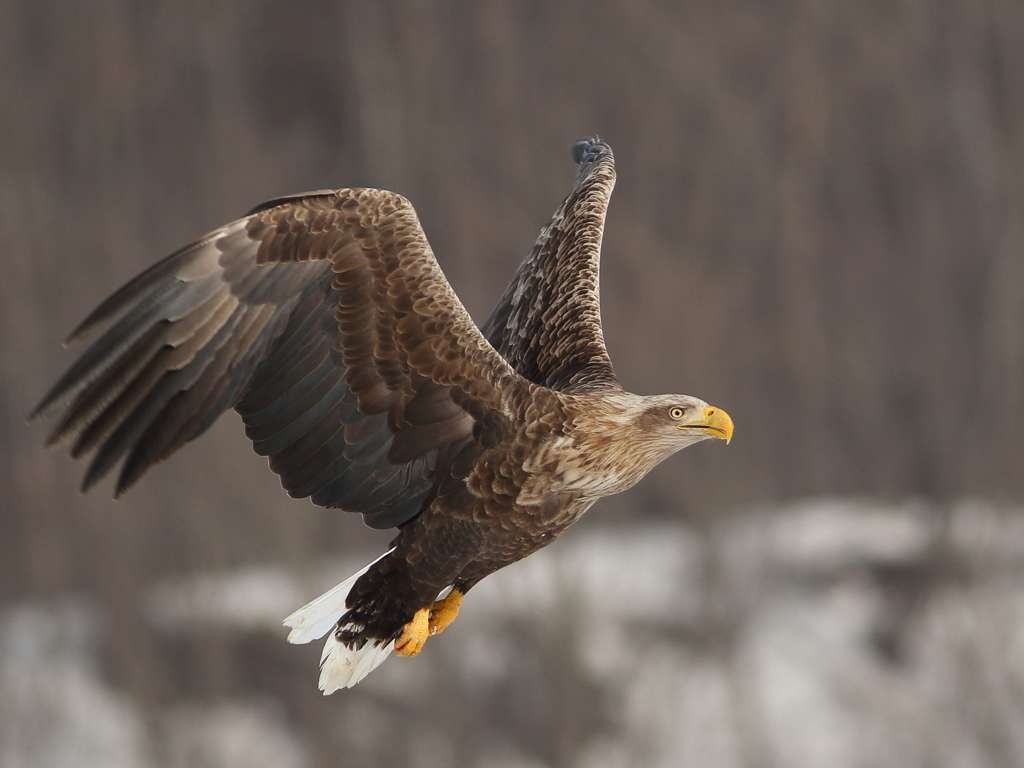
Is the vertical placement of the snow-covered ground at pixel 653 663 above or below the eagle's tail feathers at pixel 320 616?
below

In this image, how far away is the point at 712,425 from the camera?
14.0 feet

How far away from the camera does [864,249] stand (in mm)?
16016

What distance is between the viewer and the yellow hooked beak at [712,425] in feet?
13.9

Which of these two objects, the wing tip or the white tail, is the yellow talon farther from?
the wing tip

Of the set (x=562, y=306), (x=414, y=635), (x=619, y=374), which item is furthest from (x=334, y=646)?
(x=619, y=374)

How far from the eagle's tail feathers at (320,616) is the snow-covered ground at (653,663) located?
859 centimetres

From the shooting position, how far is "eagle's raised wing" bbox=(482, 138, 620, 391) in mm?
4980

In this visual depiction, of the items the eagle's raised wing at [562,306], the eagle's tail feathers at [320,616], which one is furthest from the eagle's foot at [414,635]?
the eagle's raised wing at [562,306]

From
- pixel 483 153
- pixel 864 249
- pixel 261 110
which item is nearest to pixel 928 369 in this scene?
pixel 864 249

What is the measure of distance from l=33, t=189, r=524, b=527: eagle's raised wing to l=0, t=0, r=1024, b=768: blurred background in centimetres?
915

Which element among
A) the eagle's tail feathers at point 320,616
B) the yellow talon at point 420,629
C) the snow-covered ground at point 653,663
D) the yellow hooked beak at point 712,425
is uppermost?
the yellow hooked beak at point 712,425

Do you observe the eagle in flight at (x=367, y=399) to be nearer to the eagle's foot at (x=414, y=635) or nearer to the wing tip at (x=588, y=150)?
the eagle's foot at (x=414, y=635)

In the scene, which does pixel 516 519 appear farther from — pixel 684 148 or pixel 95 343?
pixel 684 148

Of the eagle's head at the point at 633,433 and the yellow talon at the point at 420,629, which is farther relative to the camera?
the yellow talon at the point at 420,629
